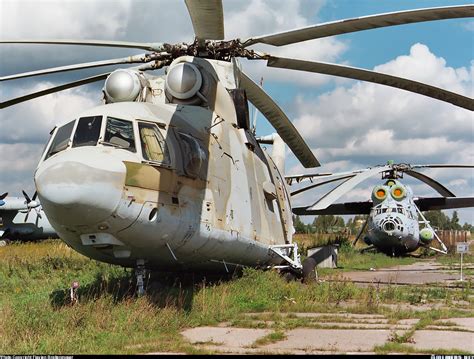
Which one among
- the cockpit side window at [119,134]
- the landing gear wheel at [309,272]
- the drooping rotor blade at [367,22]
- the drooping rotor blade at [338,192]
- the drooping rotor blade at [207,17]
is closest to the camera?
the drooping rotor blade at [207,17]

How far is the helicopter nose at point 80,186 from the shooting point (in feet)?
23.3

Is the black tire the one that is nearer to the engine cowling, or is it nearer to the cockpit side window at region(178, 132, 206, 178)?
the cockpit side window at region(178, 132, 206, 178)

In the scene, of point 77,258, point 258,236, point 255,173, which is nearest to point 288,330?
point 258,236

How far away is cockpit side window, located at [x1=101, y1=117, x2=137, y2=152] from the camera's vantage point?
8180 mm

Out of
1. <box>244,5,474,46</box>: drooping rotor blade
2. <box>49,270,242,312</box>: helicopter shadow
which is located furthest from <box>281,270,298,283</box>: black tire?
<box>244,5,474,46</box>: drooping rotor blade

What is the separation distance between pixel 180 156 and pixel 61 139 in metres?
1.84

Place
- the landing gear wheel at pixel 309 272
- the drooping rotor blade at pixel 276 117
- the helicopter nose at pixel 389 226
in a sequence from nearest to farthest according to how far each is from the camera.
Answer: the drooping rotor blade at pixel 276 117 → the landing gear wheel at pixel 309 272 → the helicopter nose at pixel 389 226

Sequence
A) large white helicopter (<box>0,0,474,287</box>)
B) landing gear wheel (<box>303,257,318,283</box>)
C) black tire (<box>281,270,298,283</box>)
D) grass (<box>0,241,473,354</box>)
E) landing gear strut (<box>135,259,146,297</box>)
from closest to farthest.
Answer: grass (<box>0,241,473,354</box>), large white helicopter (<box>0,0,474,287</box>), landing gear strut (<box>135,259,146,297</box>), black tire (<box>281,270,298,283</box>), landing gear wheel (<box>303,257,318,283</box>)

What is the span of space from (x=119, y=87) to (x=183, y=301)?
4.24 meters

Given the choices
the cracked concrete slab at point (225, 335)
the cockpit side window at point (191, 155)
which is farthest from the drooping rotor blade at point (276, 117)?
→ the cracked concrete slab at point (225, 335)

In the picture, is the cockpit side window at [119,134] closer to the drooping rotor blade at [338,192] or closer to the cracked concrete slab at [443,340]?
the cracked concrete slab at [443,340]

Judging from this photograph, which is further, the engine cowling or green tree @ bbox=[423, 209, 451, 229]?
green tree @ bbox=[423, 209, 451, 229]

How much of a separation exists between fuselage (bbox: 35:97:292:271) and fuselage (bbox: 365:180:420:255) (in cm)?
1882

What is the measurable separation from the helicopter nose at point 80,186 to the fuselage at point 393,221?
76.0ft
